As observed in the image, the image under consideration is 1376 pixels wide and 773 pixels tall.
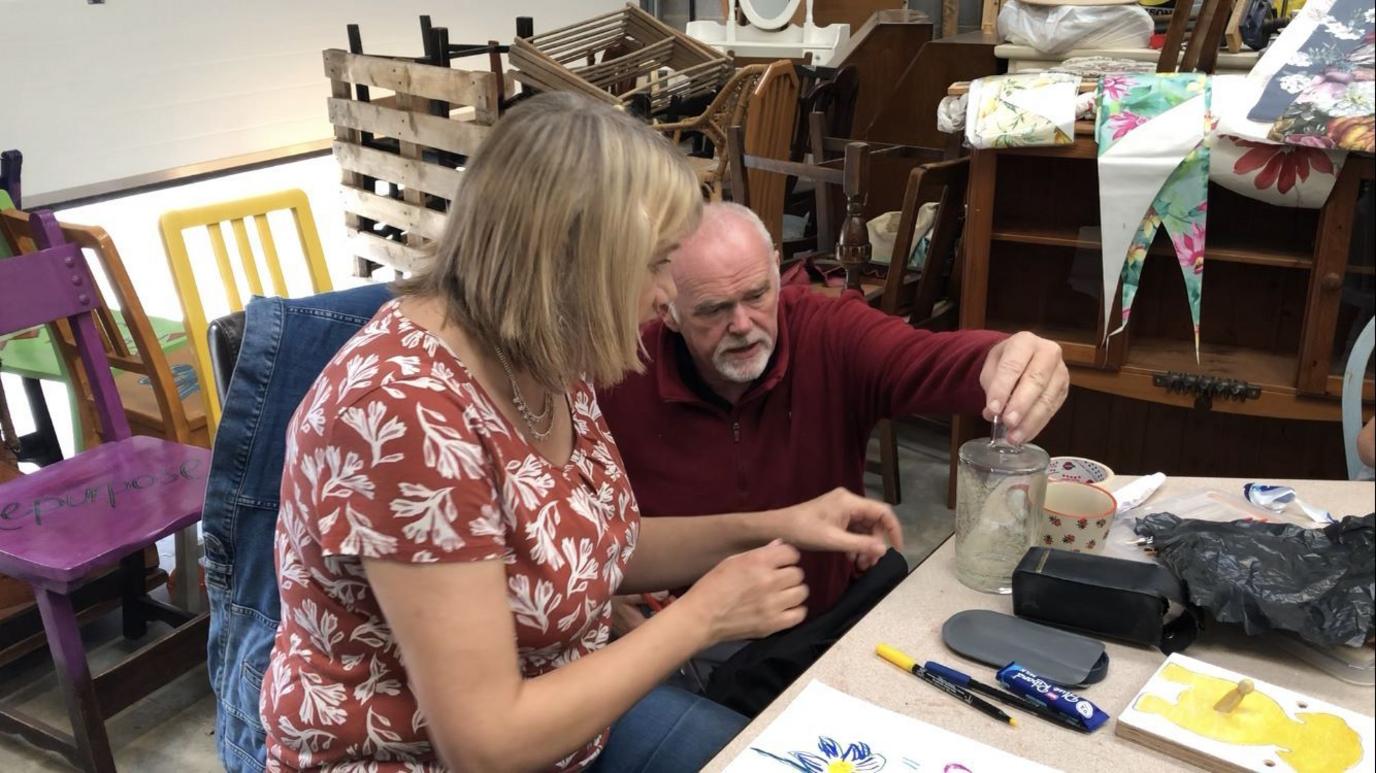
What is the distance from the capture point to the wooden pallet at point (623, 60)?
4207 mm

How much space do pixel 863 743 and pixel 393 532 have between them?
463 mm

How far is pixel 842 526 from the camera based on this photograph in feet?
4.41

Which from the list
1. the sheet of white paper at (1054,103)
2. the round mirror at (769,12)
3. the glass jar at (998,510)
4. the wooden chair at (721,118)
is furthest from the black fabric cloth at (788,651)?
the round mirror at (769,12)

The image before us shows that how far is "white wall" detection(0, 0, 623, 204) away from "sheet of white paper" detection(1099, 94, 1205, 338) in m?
4.72

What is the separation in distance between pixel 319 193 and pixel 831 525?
221 inches

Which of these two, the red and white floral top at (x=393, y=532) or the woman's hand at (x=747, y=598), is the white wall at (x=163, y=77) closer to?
the red and white floral top at (x=393, y=532)

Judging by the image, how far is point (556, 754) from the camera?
1052 millimetres

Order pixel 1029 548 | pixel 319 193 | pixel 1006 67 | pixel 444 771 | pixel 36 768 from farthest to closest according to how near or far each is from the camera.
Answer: pixel 319 193
pixel 1006 67
pixel 36 768
pixel 1029 548
pixel 444 771

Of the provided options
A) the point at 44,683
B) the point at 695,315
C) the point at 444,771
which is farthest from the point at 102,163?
the point at 444,771

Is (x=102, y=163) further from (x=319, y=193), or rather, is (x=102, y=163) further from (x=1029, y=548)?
(x=1029, y=548)

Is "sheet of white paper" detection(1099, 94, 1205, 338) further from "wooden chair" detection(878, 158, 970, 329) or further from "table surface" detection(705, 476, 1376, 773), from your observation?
"table surface" detection(705, 476, 1376, 773)

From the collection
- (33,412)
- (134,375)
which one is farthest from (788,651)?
(33,412)

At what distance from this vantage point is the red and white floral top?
0.98 metres

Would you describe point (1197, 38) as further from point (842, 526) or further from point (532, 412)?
point (532, 412)
